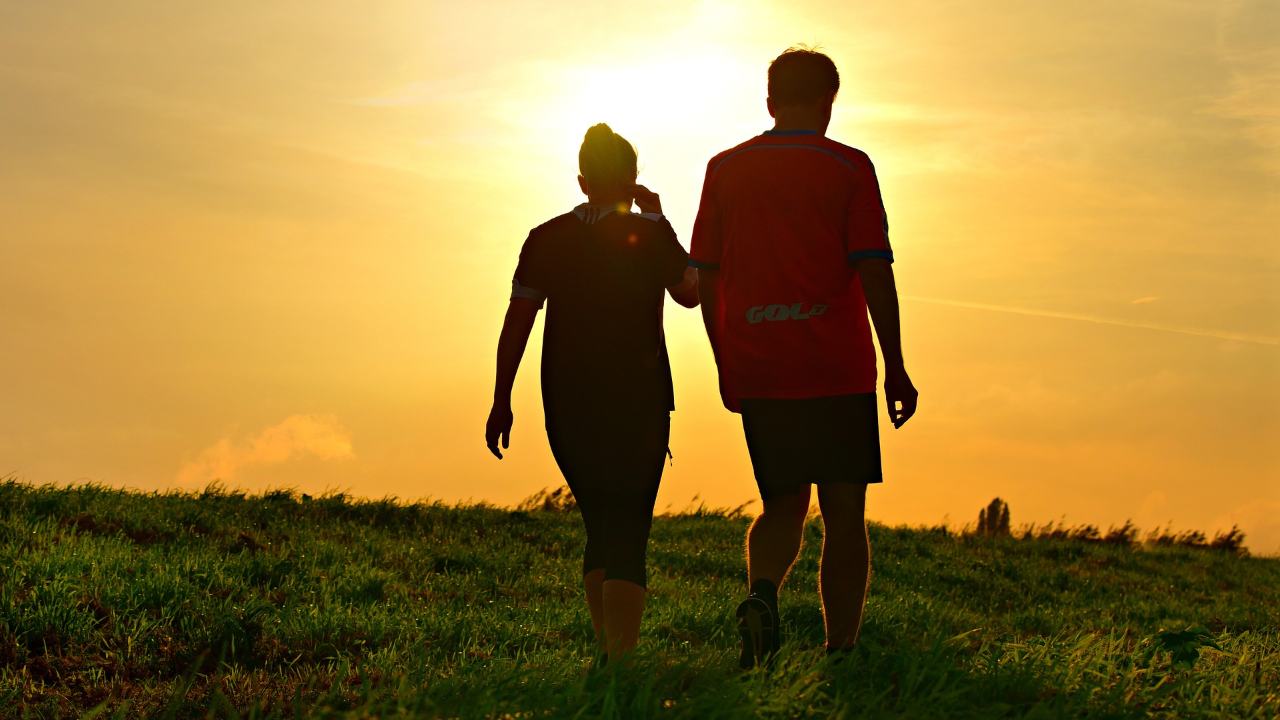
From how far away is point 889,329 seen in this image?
203 inches

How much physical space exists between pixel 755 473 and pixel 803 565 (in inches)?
262

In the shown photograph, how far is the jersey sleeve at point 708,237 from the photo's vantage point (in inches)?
215

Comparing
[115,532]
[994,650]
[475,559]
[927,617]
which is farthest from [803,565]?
[115,532]

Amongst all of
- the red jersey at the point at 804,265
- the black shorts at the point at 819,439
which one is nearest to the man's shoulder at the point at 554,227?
the red jersey at the point at 804,265

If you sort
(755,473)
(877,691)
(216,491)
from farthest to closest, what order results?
(216,491) < (755,473) < (877,691)

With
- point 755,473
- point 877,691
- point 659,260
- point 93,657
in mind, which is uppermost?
point 659,260

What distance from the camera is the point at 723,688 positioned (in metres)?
4.62

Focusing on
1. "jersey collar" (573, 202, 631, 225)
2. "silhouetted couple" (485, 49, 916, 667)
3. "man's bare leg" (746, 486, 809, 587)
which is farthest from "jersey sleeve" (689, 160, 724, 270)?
"man's bare leg" (746, 486, 809, 587)

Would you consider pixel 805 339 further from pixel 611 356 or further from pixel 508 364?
pixel 508 364

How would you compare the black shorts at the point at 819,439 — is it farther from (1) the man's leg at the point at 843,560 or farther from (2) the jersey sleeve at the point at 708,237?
(2) the jersey sleeve at the point at 708,237

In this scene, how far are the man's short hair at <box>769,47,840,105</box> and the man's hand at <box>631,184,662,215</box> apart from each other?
2.54 feet

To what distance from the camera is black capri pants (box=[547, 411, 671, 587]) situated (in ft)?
18.0

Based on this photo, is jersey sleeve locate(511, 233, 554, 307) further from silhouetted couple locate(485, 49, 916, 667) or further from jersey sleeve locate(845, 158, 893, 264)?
jersey sleeve locate(845, 158, 893, 264)

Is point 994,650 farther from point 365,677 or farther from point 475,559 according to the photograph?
point 475,559
